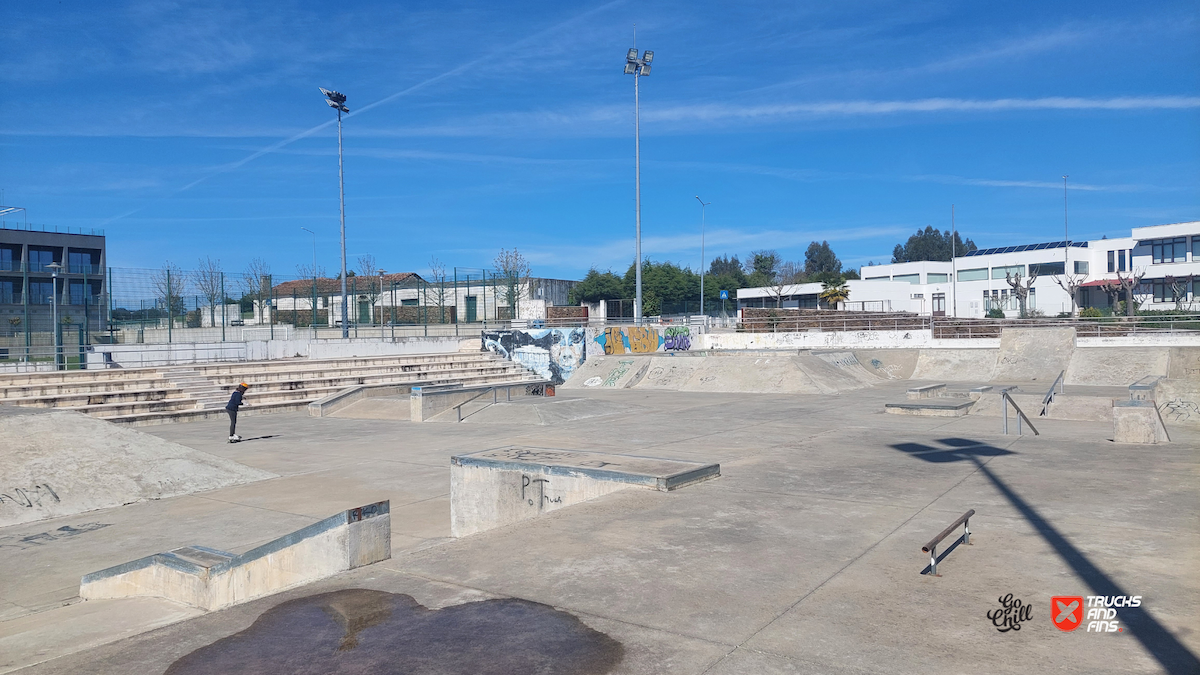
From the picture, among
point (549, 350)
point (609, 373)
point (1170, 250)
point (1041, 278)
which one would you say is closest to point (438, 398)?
point (609, 373)

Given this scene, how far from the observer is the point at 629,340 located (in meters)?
34.8

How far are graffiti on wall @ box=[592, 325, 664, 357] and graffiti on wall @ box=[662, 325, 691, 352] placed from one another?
1.44 feet

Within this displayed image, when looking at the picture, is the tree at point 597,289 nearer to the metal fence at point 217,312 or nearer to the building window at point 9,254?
the metal fence at point 217,312

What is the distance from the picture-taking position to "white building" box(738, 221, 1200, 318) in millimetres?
53250

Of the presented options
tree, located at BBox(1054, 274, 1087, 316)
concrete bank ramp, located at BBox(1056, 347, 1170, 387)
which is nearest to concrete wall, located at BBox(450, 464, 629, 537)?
concrete bank ramp, located at BBox(1056, 347, 1170, 387)

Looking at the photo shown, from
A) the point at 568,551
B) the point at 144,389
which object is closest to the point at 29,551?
the point at 568,551

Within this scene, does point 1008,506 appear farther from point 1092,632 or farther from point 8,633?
point 8,633

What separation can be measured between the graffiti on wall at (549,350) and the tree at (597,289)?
38.3 m

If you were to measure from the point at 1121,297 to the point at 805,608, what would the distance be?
62686mm

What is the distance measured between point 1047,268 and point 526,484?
66.4 meters

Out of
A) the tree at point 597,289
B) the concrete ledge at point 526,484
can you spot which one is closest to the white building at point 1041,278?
the tree at point 597,289

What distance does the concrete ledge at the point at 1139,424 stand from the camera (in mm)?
11430

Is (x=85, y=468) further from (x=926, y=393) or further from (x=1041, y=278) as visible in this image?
(x=1041, y=278)

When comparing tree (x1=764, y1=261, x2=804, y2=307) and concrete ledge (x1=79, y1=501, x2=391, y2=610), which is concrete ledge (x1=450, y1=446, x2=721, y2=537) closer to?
concrete ledge (x1=79, y1=501, x2=391, y2=610)
